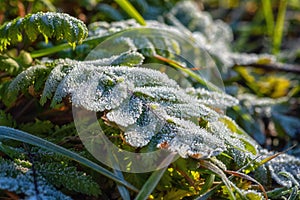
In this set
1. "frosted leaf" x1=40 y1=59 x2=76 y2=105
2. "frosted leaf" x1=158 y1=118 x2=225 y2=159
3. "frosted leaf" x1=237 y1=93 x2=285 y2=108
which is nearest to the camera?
"frosted leaf" x1=158 y1=118 x2=225 y2=159

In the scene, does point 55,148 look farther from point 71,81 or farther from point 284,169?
point 284,169

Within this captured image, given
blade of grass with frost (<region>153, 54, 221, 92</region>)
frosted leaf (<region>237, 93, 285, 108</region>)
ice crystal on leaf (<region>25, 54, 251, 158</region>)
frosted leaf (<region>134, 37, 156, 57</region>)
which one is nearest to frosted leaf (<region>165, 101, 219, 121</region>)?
ice crystal on leaf (<region>25, 54, 251, 158</region>)

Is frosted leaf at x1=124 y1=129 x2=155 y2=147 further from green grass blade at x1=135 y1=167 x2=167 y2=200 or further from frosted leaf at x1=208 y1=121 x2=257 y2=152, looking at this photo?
frosted leaf at x1=208 y1=121 x2=257 y2=152

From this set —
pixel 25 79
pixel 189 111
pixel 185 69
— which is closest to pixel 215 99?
pixel 185 69

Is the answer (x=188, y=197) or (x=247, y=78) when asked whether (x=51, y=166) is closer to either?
(x=188, y=197)

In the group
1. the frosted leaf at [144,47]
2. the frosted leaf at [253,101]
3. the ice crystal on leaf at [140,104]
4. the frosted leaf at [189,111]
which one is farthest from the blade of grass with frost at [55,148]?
the frosted leaf at [253,101]

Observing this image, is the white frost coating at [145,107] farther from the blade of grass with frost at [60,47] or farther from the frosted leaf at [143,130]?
the blade of grass with frost at [60,47]
